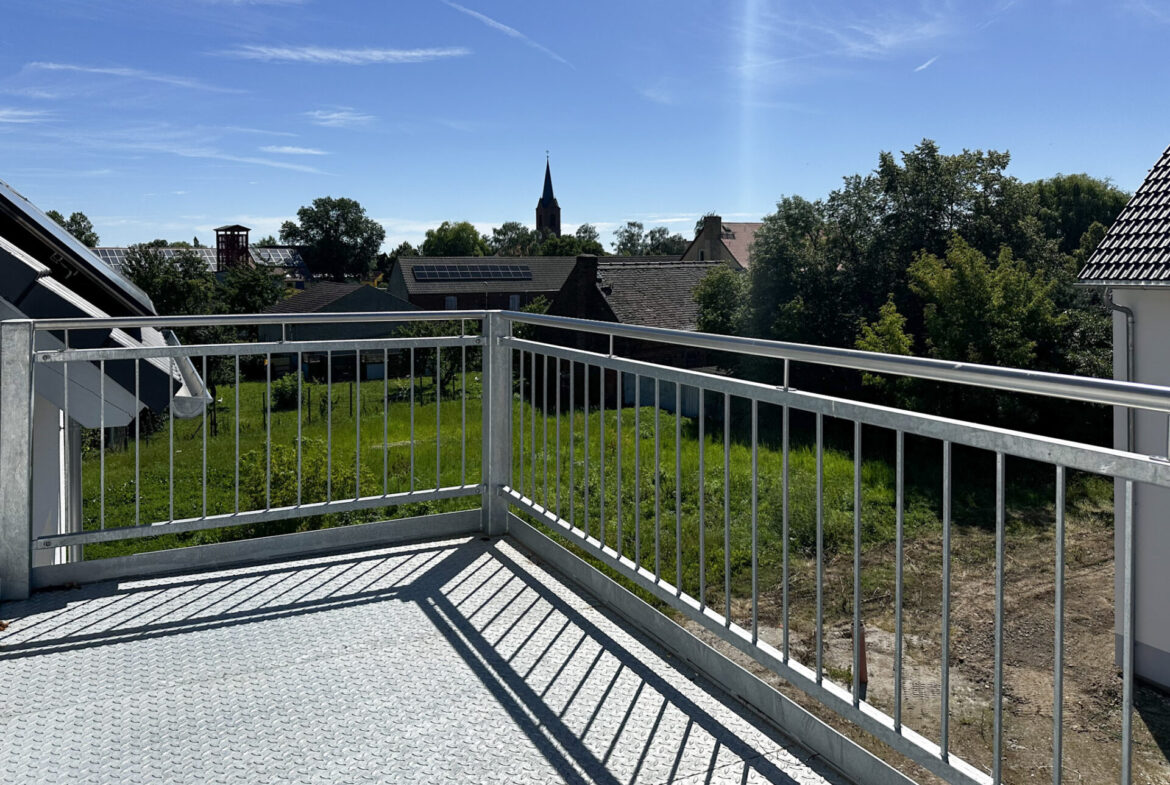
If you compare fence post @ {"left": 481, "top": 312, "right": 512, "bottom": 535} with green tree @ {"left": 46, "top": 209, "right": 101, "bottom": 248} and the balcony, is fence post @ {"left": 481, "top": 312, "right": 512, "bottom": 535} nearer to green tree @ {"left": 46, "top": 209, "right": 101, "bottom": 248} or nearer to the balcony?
the balcony

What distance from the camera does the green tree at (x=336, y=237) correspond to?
3302 inches

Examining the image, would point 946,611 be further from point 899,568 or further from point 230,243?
point 230,243

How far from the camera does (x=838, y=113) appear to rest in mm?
71312

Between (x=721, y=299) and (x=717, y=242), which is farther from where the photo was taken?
(x=717, y=242)

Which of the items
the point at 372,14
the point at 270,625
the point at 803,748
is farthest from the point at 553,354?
the point at 372,14

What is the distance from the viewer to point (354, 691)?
2.58 meters

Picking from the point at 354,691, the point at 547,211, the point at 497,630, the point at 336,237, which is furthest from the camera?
the point at 547,211

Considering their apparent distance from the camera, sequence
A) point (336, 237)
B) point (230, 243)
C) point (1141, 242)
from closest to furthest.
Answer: point (1141, 242), point (230, 243), point (336, 237)

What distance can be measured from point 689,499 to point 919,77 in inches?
2743

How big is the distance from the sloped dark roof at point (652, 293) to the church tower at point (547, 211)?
67465 millimetres

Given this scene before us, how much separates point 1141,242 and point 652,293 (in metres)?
28.2

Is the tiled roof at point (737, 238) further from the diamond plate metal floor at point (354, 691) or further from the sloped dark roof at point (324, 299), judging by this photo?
the diamond plate metal floor at point (354, 691)

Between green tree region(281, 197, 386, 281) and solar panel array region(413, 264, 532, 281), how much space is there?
2838 cm

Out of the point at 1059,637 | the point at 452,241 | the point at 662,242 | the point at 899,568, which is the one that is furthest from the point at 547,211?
the point at 1059,637
